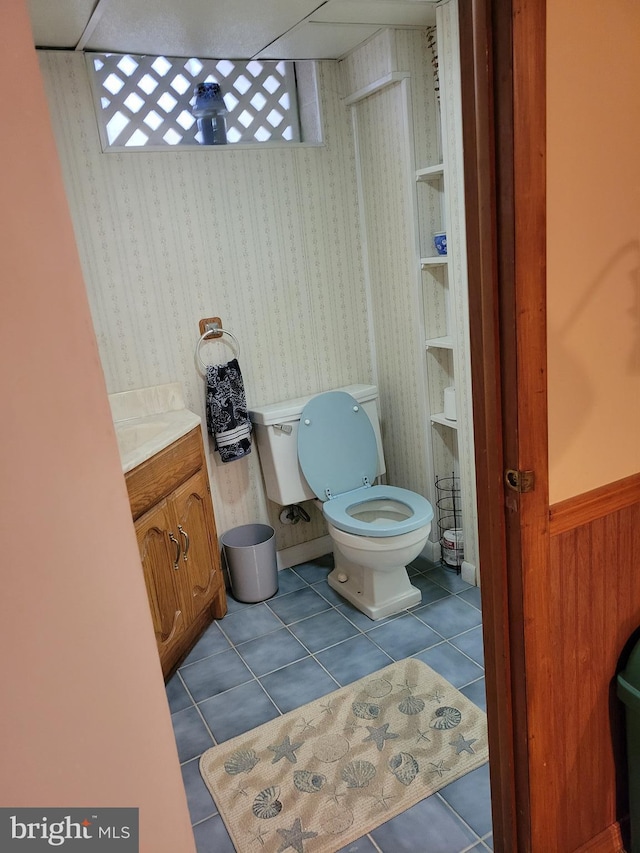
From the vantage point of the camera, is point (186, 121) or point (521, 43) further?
point (186, 121)

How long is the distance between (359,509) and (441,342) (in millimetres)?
796

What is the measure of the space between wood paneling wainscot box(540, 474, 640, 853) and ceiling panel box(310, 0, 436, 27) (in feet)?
5.99

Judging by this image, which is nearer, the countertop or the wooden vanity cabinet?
the wooden vanity cabinet

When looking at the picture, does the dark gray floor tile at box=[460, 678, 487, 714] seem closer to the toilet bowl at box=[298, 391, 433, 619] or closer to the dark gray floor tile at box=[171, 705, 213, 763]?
the toilet bowl at box=[298, 391, 433, 619]

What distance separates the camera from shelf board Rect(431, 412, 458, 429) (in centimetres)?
272

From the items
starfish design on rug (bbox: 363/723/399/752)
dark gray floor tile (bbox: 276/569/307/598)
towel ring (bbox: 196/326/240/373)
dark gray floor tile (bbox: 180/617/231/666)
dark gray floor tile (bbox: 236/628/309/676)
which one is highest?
towel ring (bbox: 196/326/240/373)

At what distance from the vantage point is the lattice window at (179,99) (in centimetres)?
245

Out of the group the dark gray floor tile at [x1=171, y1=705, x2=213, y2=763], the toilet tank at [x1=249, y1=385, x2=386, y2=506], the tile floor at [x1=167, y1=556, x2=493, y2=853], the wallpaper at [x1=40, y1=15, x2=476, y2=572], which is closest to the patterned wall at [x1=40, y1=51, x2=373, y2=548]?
the wallpaper at [x1=40, y1=15, x2=476, y2=572]

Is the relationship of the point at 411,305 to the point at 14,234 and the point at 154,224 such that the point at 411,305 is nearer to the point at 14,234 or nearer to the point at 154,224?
the point at 154,224

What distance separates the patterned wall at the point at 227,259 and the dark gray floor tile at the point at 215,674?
0.65 metres

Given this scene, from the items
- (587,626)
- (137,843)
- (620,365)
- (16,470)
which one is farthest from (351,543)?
(16,470)

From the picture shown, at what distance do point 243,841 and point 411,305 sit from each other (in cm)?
206

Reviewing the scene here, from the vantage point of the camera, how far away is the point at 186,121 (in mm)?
2639

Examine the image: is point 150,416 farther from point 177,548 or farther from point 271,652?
point 271,652
